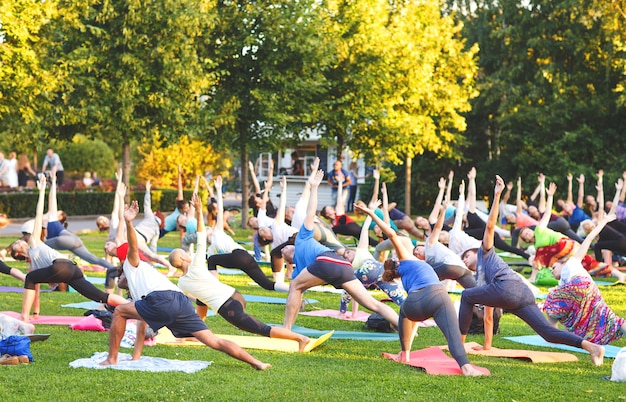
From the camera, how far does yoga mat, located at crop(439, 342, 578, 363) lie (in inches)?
360

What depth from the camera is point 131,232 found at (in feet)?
26.6

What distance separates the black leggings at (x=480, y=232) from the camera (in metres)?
18.0

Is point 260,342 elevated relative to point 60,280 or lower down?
lower down

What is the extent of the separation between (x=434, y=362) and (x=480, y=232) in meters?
9.61

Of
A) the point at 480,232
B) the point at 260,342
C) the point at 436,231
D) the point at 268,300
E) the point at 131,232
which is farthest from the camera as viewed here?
the point at 480,232

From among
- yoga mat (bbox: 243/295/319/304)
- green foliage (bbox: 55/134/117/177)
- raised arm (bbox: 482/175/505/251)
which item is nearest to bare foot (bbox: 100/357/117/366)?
raised arm (bbox: 482/175/505/251)

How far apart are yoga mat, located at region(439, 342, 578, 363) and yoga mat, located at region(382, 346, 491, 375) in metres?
0.44

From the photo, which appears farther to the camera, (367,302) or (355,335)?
(355,335)

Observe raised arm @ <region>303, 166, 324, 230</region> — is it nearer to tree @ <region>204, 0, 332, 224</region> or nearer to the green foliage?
tree @ <region>204, 0, 332, 224</region>

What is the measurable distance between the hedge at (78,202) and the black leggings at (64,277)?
63.6 feet

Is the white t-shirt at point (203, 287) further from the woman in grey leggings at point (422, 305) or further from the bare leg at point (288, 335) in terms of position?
the woman in grey leggings at point (422, 305)

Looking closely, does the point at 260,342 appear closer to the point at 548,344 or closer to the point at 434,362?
the point at 434,362

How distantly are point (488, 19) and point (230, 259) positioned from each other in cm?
3020

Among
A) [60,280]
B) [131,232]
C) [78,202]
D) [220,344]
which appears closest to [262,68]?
[78,202]
